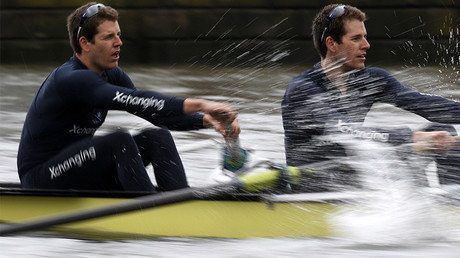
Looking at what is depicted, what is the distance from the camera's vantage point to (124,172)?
385cm

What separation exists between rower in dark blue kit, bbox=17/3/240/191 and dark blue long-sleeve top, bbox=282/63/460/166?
0.27 meters

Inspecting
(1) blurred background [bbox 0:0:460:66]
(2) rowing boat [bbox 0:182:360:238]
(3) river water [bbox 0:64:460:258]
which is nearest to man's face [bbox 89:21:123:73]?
(2) rowing boat [bbox 0:182:360:238]

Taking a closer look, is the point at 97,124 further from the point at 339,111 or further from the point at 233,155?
the point at 339,111

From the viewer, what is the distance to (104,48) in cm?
397

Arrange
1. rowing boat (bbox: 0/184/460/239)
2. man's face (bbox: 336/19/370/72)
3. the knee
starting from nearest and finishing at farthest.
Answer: rowing boat (bbox: 0/184/460/239) < the knee < man's face (bbox: 336/19/370/72)

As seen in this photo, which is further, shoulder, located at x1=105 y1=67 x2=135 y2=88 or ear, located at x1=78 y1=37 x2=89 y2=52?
shoulder, located at x1=105 y1=67 x2=135 y2=88

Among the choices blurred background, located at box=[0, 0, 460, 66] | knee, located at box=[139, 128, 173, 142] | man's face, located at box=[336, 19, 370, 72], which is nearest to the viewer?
knee, located at box=[139, 128, 173, 142]

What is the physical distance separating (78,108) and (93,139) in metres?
0.16

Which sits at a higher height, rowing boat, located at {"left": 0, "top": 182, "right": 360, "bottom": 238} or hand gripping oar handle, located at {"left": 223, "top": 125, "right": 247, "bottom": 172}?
hand gripping oar handle, located at {"left": 223, "top": 125, "right": 247, "bottom": 172}

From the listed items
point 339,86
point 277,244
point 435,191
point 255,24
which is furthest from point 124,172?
point 255,24

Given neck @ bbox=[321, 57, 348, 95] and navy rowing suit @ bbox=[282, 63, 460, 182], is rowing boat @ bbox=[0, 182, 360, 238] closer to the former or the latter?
navy rowing suit @ bbox=[282, 63, 460, 182]

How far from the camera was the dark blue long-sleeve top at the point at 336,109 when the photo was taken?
151 inches

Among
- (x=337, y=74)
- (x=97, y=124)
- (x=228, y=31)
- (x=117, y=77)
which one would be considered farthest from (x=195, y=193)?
(x=228, y=31)

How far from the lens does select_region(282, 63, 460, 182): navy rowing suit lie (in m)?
3.83
